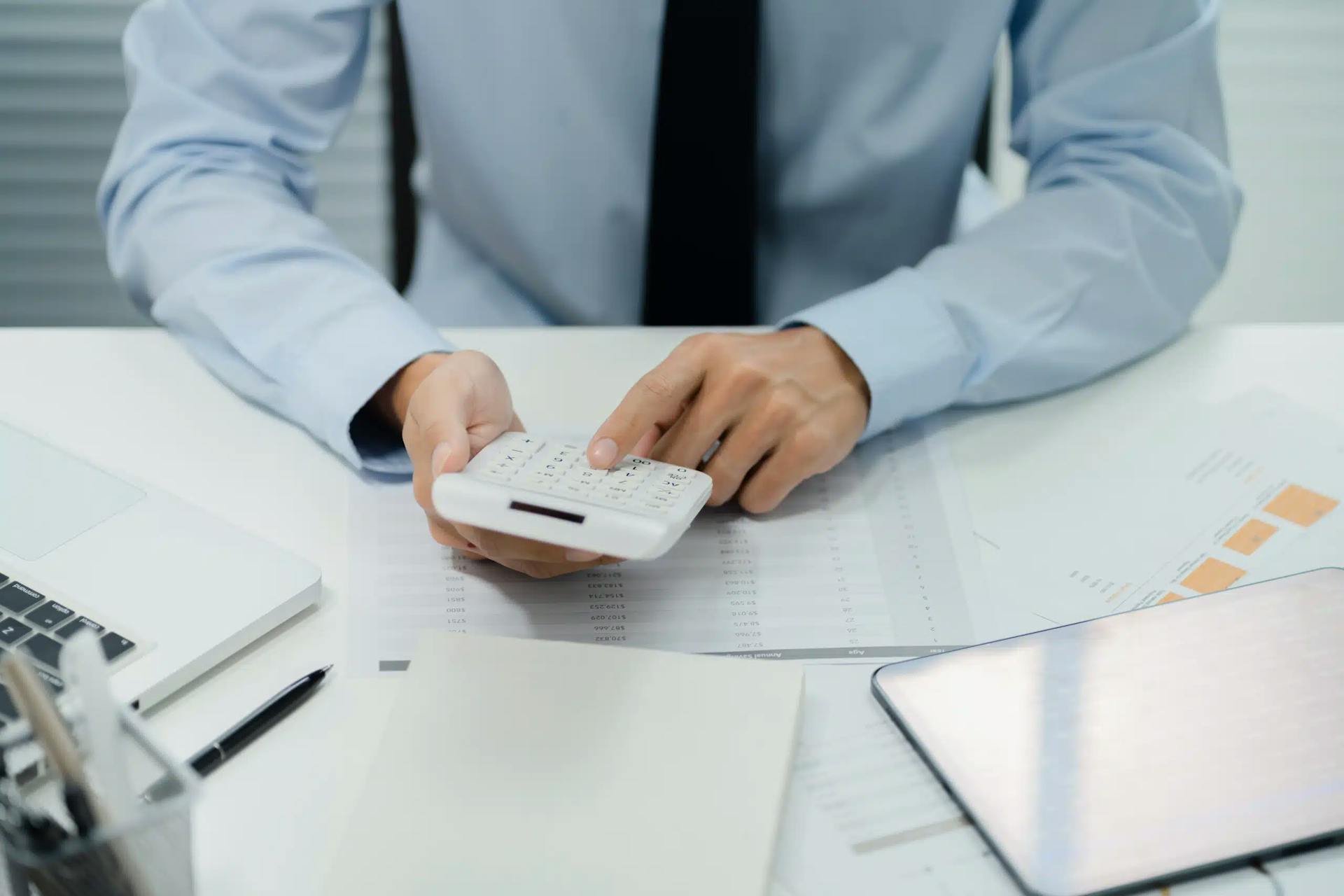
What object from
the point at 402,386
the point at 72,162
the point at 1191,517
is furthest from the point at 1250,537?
the point at 72,162

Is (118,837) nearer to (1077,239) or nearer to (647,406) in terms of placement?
(647,406)

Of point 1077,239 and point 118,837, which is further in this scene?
point 1077,239

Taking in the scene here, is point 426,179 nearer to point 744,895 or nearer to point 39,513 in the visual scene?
point 39,513

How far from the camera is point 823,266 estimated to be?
3.06 ft

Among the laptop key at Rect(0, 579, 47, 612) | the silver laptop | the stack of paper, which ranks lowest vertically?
the stack of paper

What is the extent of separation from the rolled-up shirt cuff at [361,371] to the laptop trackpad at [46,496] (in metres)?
0.10

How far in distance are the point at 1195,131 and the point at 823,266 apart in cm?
27

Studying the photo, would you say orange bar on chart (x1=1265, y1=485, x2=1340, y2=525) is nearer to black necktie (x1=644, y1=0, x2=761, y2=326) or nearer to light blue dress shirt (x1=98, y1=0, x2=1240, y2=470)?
light blue dress shirt (x1=98, y1=0, x2=1240, y2=470)

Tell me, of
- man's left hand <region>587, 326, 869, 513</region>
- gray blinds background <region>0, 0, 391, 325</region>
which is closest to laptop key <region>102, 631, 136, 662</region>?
man's left hand <region>587, 326, 869, 513</region>

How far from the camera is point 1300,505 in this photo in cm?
64

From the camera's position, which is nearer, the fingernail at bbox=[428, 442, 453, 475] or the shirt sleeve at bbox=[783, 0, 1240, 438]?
the fingernail at bbox=[428, 442, 453, 475]

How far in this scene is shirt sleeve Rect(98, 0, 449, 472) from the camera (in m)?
0.67

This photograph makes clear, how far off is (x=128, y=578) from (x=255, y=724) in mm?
105

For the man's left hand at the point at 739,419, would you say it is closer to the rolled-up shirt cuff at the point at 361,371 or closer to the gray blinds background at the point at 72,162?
the rolled-up shirt cuff at the point at 361,371
